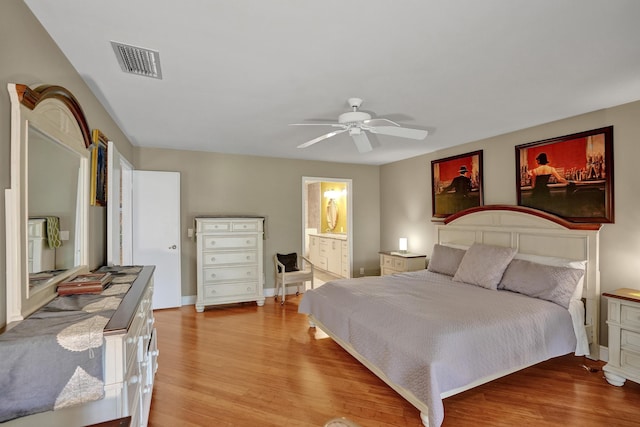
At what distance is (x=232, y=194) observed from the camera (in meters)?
5.05

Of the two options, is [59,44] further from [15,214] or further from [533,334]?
[533,334]

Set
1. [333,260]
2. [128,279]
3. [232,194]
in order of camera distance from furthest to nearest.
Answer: [333,260], [232,194], [128,279]

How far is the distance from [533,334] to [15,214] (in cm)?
337

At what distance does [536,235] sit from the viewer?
3400 millimetres

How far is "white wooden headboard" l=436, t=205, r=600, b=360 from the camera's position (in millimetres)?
2914

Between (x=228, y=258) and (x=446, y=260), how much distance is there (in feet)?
10.2

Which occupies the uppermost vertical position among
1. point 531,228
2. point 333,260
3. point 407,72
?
point 407,72

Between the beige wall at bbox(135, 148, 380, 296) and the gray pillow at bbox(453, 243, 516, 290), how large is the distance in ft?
8.55

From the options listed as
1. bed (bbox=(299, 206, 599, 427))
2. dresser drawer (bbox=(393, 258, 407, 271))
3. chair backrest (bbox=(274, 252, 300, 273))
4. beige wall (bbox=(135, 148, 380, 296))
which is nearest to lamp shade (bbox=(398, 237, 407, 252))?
dresser drawer (bbox=(393, 258, 407, 271))

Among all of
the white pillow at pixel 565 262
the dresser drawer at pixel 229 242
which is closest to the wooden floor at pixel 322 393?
the white pillow at pixel 565 262

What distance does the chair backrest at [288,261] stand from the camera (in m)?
5.10

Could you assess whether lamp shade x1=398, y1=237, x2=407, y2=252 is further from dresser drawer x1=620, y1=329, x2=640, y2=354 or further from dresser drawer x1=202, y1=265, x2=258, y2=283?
dresser drawer x1=620, y1=329, x2=640, y2=354

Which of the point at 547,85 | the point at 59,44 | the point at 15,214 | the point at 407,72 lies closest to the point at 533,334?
the point at 547,85

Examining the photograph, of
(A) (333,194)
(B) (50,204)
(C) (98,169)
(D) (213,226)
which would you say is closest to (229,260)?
(D) (213,226)
